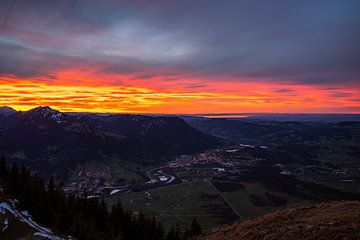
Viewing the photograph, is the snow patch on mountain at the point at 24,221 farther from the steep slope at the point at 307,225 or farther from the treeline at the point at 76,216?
the steep slope at the point at 307,225

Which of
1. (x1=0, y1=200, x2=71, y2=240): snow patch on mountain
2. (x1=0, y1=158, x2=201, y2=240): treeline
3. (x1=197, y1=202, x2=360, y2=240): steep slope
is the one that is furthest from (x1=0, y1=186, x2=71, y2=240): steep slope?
(x1=197, y1=202, x2=360, y2=240): steep slope

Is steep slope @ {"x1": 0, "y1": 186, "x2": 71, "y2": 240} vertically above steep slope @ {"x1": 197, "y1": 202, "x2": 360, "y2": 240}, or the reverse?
steep slope @ {"x1": 197, "y1": 202, "x2": 360, "y2": 240}

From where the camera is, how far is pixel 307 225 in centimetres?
3588

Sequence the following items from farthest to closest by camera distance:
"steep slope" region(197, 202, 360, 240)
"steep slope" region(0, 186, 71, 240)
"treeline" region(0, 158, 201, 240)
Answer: "treeline" region(0, 158, 201, 240) < "steep slope" region(0, 186, 71, 240) < "steep slope" region(197, 202, 360, 240)

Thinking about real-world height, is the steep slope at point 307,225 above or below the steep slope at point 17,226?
above

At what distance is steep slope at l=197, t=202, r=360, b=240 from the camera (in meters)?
31.4

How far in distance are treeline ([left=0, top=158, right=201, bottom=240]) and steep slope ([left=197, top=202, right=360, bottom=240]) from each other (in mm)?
31621

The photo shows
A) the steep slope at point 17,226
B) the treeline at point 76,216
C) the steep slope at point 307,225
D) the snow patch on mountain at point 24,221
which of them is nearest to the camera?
the steep slope at point 307,225

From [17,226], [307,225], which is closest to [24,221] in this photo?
[17,226]

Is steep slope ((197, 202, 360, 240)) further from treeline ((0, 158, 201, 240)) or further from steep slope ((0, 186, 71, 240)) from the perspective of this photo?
steep slope ((0, 186, 71, 240))

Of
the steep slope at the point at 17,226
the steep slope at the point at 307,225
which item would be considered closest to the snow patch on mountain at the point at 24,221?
the steep slope at the point at 17,226

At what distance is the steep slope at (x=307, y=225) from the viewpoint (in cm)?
3141

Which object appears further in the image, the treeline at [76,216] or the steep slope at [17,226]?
the treeline at [76,216]

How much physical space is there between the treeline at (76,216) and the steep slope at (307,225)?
31621 millimetres
